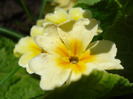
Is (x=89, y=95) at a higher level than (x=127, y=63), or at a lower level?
higher

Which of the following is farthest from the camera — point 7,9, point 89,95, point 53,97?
point 7,9

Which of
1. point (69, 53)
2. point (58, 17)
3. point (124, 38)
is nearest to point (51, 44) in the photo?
point (69, 53)

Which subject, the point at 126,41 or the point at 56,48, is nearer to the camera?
the point at 56,48

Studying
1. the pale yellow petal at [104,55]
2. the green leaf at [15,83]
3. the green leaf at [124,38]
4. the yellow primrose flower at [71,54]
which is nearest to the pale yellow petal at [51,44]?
the yellow primrose flower at [71,54]

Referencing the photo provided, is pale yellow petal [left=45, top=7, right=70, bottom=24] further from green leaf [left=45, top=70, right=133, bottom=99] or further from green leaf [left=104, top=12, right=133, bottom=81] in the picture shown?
green leaf [left=45, top=70, right=133, bottom=99]

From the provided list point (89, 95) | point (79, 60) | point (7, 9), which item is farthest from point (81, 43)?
point (7, 9)

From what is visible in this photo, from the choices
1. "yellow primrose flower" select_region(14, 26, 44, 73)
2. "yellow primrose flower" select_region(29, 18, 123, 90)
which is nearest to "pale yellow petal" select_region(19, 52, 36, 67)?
"yellow primrose flower" select_region(14, 26, 44, 73)

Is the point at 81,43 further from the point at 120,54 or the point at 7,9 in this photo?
the point at 7,9

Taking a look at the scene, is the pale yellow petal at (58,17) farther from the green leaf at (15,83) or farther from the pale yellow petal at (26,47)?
the green leaf at (15,83)
